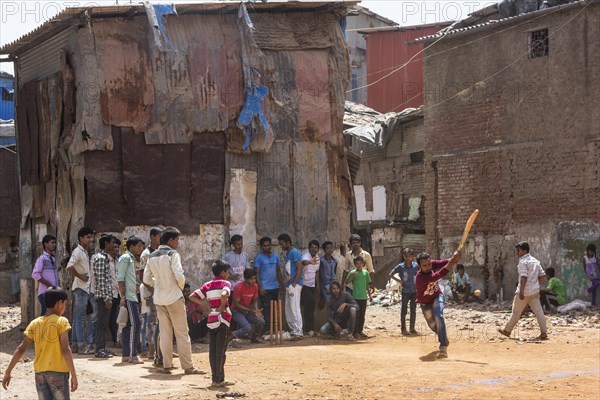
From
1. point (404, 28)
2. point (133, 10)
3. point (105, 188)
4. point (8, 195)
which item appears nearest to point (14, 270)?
point (8, 195)

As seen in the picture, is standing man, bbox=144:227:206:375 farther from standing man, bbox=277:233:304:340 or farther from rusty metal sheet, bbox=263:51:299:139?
rusty metal sheet, bbox=263:51:299:139

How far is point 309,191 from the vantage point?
1480 cm

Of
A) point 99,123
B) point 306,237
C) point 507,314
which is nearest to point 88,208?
point 99,123

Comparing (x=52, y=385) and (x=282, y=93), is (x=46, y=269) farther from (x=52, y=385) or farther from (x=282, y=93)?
(x=52, y=385)

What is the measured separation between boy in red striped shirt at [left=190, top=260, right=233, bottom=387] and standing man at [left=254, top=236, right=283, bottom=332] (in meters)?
4.12

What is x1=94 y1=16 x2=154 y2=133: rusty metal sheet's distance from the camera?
1359cm

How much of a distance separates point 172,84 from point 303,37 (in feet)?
7.59

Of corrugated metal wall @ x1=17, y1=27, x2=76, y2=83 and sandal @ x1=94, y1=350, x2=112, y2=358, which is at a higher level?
corrugated metal wall @ x1=17, y1=27, x2=76, y2=83

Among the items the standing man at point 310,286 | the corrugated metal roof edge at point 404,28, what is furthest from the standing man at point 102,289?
the corrugated metal roof edge at point 404,28

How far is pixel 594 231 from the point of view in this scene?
19.3 m

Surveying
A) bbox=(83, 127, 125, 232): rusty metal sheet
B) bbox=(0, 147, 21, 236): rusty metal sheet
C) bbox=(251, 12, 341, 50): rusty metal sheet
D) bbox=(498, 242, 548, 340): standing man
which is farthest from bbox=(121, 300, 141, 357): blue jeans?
bbox=(0, 147, 21, 236): rusty metal sheet

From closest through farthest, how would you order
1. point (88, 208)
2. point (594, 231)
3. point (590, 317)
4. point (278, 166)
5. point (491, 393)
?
point (491, 393) < point (88, 208) < point (278, 166) < point (590, 317) < point (594, 231)

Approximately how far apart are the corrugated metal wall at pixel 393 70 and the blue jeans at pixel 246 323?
67.4 feet

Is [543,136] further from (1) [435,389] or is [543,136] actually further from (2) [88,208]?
(1) [435,389]
